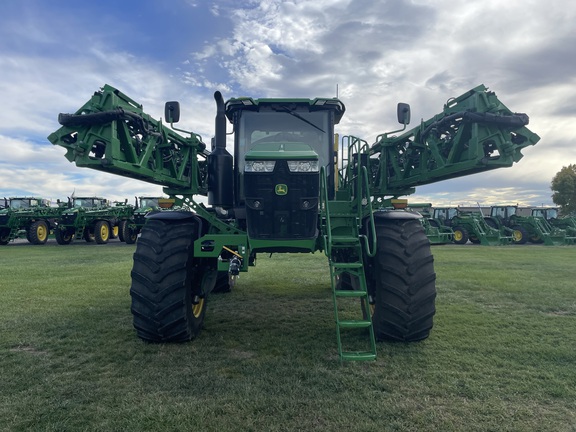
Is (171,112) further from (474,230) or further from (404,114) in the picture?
(474,230)

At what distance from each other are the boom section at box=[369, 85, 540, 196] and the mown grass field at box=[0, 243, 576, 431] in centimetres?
197

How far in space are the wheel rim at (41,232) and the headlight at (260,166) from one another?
1969 cm

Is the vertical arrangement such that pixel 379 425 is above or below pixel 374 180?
below

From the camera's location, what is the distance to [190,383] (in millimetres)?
3461

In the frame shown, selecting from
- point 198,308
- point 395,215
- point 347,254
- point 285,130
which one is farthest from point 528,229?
point 198,308

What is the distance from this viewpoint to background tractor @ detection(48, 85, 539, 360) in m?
4.00

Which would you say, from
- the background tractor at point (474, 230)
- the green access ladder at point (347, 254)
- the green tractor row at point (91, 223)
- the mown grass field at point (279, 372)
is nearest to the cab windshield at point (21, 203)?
the green tractor row at point (91, 223)

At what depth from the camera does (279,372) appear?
3.70 meters

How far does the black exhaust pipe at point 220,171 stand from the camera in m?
5.19

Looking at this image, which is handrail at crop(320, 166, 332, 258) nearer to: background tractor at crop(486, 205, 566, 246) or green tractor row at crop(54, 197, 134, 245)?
green tractor row at crop(54, 197, 134, 245)

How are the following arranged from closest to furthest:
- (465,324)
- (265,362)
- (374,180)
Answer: (265,362)
(465,324)
(374,180)

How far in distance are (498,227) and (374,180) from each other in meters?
19.7

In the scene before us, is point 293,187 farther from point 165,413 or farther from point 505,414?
point 505,414

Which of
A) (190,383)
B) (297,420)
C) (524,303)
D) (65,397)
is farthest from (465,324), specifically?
(65,397)
